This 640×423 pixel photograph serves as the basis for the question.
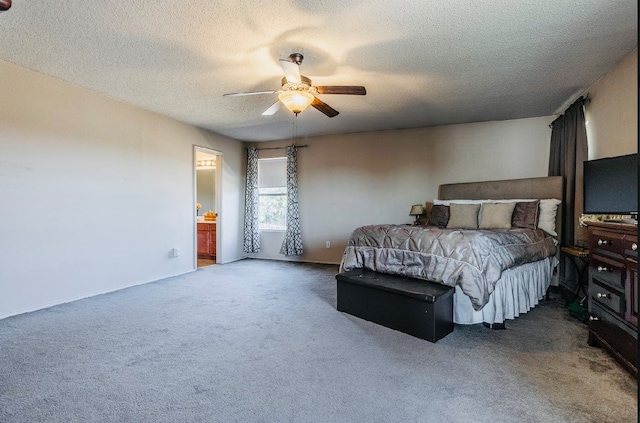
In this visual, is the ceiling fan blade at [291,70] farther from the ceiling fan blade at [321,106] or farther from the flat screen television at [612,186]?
the flat screen television at [612,186]

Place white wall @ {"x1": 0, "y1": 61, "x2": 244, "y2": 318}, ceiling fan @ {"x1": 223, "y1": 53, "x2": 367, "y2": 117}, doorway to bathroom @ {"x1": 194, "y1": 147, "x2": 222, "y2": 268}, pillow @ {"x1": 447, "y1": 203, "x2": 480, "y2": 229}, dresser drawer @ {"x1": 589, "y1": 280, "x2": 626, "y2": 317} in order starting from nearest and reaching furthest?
1. dresser drawer @ {"x1": 589, "y1": 280, "x2": 626, "y2": 317}
2. ceiling fan @ {"x1": 223, "y1": 53, "x2": 367, "y2": 117}
3. white wall @ {"x1": 0, "y1": 61, "x2": 244, "y2": 318}
4. pillow @ {"x1": 447, "y1": 203, "x2": 480, "y2": 229}
5. doorway to bathroom @ {"x1": 194, "y1": 147, "x2": 222, "y2": 268}

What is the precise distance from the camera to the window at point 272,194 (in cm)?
678

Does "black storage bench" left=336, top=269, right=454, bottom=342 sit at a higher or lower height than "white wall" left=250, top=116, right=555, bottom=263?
lower

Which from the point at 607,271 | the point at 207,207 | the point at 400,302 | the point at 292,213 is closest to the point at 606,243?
the point at 607,271

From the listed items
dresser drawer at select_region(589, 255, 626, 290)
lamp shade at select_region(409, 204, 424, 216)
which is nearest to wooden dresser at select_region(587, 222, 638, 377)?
dresser drawer at select_region(589, 255, 626, 290)

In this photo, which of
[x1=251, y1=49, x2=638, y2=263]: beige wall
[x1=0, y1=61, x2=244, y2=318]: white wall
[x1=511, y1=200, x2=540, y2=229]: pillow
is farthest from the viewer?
[x1=251, y1=49, x2=638, y2=263]: beige wall

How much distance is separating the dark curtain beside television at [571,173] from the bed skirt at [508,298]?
0.69 m

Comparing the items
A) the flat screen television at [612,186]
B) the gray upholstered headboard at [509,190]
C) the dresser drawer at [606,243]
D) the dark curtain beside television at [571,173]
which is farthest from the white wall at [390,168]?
the dresser drawer at [606,243]

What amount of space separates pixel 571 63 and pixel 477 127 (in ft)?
6.98

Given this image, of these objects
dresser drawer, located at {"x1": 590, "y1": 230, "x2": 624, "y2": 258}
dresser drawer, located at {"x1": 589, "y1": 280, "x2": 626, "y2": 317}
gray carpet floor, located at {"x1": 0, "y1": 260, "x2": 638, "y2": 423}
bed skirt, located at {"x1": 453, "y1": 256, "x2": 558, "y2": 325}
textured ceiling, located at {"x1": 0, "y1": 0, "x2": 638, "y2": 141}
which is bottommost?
gray carpet floor, located at {"x1": 0, "y1": 260, "x2": 638, "y2": 423}

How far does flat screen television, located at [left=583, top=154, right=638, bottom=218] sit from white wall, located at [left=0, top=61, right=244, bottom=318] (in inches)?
205

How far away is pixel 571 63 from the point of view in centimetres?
316

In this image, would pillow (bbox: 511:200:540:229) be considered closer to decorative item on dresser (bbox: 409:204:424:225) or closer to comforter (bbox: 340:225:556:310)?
comforter (bbox: 340:225:556:310)

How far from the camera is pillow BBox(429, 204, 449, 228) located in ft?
15.4
